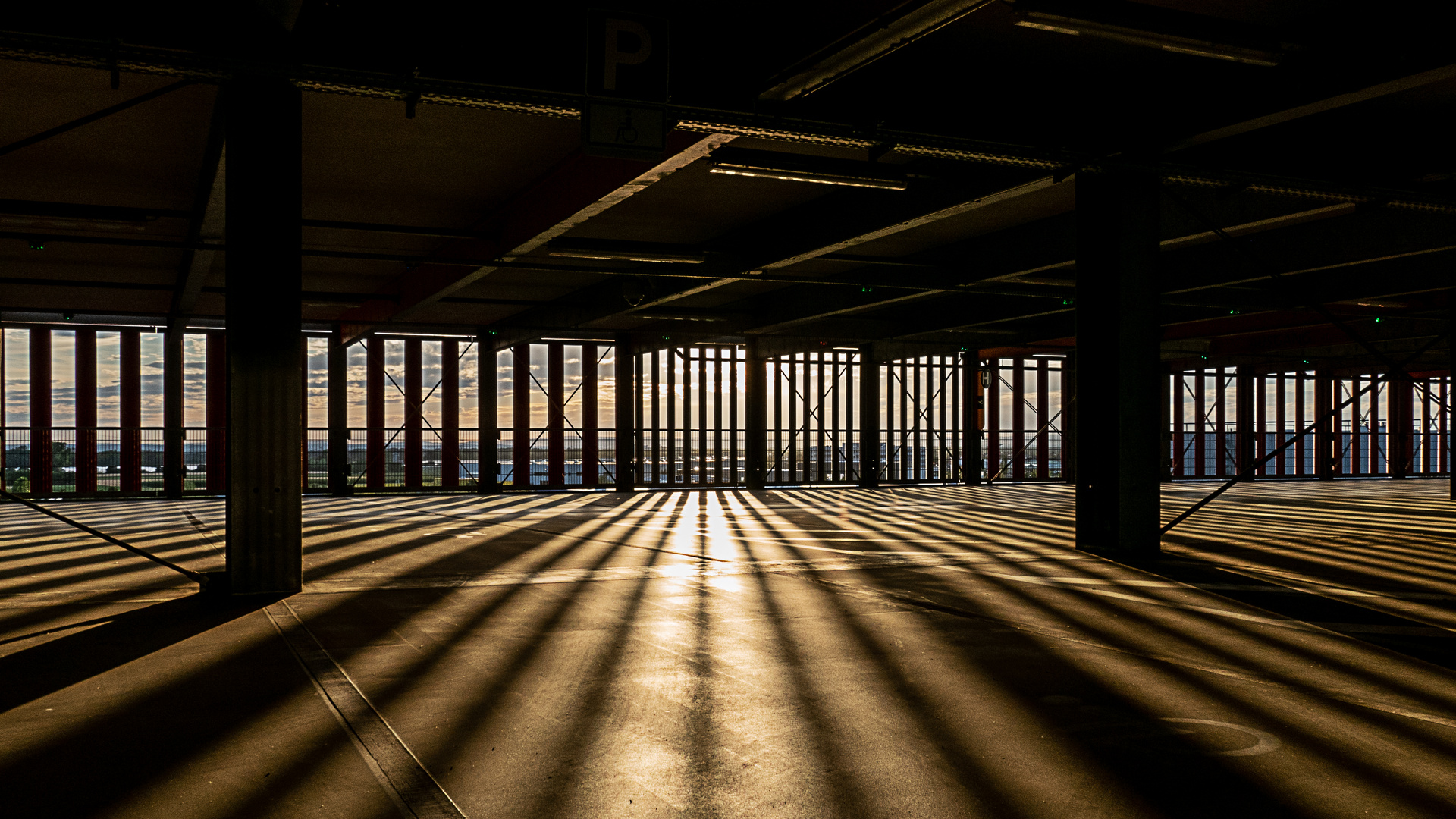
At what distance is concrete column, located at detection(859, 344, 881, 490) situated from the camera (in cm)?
3325

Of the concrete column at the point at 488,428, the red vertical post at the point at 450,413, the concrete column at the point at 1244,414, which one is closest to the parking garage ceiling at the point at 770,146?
the concrete column at the point at 488,428

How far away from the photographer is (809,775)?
4219 millimetres

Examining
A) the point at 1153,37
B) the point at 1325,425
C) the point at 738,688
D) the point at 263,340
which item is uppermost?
the point at 1153,37

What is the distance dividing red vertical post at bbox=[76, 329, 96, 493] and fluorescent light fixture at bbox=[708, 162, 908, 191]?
80.9ft

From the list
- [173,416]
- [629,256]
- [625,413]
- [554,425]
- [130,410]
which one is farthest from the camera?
[554,425]

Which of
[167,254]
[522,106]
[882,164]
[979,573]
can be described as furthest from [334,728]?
[167,254]

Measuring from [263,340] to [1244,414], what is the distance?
1673 inches

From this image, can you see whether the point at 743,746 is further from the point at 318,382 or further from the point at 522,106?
the point at 318,382

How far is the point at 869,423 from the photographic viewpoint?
110 feet

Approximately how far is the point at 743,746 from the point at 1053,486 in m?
31.5

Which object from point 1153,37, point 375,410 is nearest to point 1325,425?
point 375,410

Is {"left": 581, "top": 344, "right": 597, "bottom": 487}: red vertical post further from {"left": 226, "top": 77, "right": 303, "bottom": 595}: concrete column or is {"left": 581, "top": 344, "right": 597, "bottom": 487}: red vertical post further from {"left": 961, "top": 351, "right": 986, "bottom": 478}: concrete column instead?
{"left": 226, "top": 77, "right": 303, "bottom": 595}: concrete column

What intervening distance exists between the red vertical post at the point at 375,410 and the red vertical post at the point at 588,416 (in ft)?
22.1

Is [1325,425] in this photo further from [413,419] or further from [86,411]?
[86,411]
